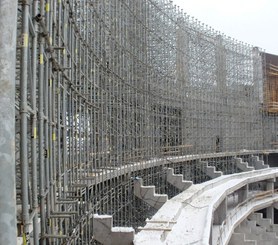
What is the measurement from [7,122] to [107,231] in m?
7.43

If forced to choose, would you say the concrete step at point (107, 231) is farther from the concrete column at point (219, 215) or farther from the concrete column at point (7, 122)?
the concrete column at point (219, 215)

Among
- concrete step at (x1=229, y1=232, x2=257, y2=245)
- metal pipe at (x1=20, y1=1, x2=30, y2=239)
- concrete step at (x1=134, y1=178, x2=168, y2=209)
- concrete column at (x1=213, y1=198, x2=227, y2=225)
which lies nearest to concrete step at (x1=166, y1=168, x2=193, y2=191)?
concrete column at (x1=213, y1=198, x2=227, y2=225)

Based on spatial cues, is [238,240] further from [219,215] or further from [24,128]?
[24,128]

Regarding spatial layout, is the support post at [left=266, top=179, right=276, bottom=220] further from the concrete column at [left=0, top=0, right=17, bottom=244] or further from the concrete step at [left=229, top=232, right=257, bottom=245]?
the concrete column at [left=0, top=0, right=17, bottom=244]

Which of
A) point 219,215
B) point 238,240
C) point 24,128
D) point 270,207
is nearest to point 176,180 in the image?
point 219,215

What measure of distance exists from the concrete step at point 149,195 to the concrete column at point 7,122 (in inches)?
459

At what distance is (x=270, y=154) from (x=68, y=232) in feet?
90.9

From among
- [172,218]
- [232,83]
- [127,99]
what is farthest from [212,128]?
[172,218]

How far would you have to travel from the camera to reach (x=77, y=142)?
971cm

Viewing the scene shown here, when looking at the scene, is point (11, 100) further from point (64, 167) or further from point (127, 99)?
point (127, 99)

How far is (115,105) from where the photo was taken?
14.4 metres

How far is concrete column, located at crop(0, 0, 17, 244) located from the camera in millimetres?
1832

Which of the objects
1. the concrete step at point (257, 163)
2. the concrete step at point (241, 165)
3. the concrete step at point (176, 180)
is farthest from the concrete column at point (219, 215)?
the concrete step at point (257, 163)

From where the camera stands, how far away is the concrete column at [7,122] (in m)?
1.83
